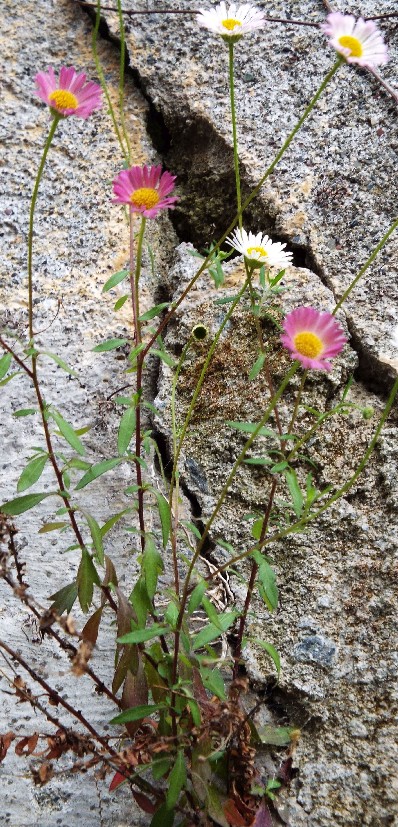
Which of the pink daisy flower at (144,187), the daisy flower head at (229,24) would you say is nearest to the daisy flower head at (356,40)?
the daisy flower head at (229,24)

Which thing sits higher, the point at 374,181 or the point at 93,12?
the point at 93,12

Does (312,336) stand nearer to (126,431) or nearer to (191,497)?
(126,431)

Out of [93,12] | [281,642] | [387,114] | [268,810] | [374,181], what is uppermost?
[93,12]

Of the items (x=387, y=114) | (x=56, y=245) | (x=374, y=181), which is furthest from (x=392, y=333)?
(x=56, y=245)

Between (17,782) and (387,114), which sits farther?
(387,114)

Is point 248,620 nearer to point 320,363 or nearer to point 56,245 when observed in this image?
point 320,363

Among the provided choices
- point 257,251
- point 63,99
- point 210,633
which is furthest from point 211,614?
point 63,99
